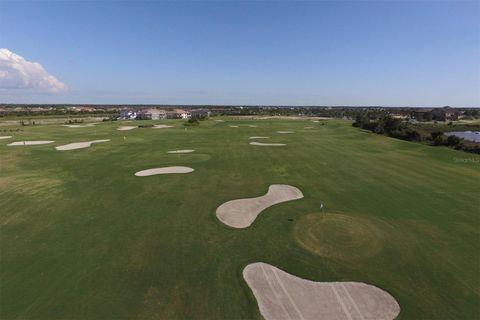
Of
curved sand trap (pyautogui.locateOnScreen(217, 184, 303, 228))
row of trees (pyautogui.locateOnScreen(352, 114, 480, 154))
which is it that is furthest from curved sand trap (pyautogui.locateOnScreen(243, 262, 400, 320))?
row of trees (pyautogui.locateOnScreen(352, 114, 480, 154))

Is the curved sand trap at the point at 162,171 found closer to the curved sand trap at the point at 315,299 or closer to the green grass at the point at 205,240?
the green grass at the point at 205,240

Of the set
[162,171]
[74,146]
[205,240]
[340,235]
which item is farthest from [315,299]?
[74,146]

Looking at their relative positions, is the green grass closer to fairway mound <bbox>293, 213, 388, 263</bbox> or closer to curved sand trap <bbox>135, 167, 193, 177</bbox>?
fairway mound <bbox>293, 213, 388, 263</bbox>

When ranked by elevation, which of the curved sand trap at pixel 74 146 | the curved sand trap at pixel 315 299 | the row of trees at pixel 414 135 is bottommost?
the curved sand trap at pixel 315 299

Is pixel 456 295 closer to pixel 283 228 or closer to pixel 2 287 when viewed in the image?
pixel 283 228

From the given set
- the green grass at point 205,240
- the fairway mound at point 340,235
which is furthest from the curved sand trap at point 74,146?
the fairway mound at point 340,235

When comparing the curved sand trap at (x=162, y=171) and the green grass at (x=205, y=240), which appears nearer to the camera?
the green grass at (x=205, y=240)
